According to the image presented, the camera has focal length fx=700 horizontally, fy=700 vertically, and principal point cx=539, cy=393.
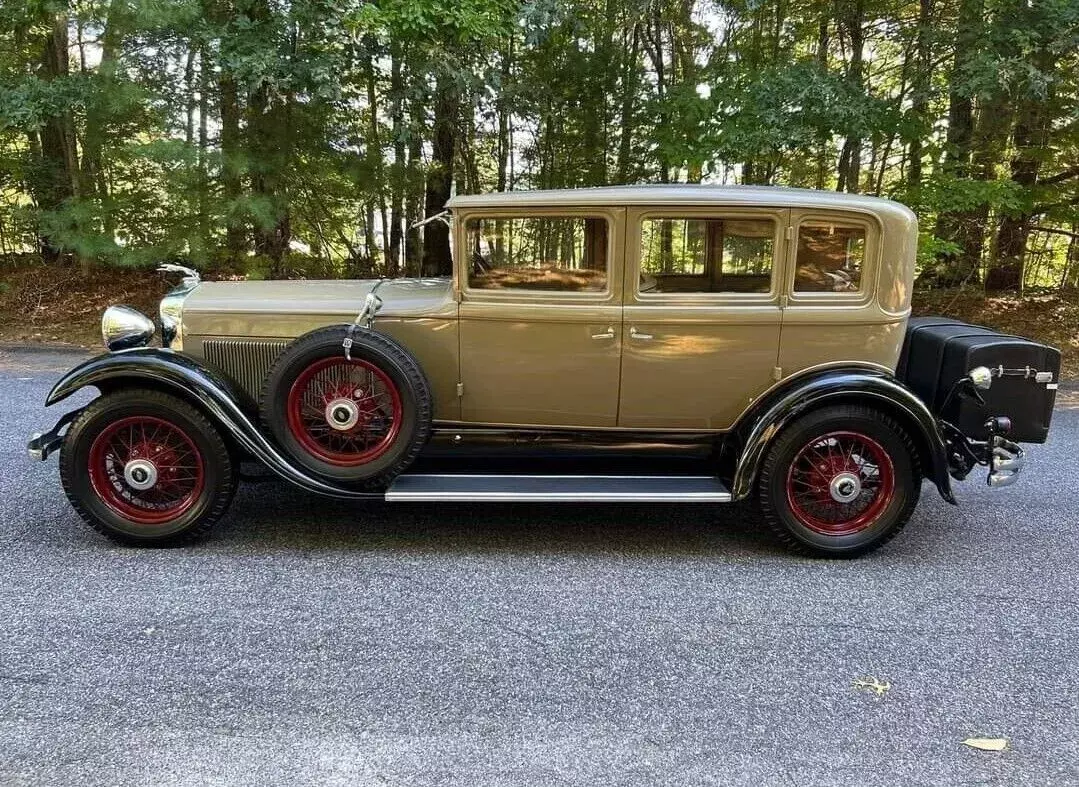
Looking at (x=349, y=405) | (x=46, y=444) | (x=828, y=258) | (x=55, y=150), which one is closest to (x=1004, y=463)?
(x=828, y=258)

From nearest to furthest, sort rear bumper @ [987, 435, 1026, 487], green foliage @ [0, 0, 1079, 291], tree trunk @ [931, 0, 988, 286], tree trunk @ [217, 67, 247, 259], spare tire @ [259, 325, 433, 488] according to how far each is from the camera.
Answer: spare tire @ [259, 325, 433, 488] → rear bumper @ [987, 435, 1026, 487] → tree trunk @ [931, 0, 988, 286] → green foliage @ [0, 0, 1079, 291] → tree trunk @ [217, 67, 247, 259]

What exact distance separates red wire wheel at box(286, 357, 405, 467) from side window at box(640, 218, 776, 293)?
140 cm

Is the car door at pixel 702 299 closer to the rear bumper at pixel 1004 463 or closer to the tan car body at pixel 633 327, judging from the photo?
the tan car body at pixel 633 327

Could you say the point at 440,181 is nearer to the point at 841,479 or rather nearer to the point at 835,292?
the point at 835,292

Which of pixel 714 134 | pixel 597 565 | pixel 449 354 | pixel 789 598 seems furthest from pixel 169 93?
pixel 789 598

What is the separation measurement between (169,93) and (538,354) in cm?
738

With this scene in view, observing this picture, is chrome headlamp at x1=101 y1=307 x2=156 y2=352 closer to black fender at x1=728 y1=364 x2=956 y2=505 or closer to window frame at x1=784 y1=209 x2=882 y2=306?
black fender at x1=728 y1=364 x2=956 y2=505

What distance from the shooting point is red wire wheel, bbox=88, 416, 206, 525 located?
11.1 ft

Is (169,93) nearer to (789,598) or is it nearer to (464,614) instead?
(464,614)

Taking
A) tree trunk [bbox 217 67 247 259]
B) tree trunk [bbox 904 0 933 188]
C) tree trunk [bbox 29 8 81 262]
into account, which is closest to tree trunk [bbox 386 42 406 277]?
tree trunk [bbox 217 67 247 259]

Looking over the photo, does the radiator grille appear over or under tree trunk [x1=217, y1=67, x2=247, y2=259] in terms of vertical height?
under

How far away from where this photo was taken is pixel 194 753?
83.0 inches

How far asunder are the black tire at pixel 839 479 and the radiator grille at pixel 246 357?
2.60m

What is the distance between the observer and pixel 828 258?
3.47 meters
